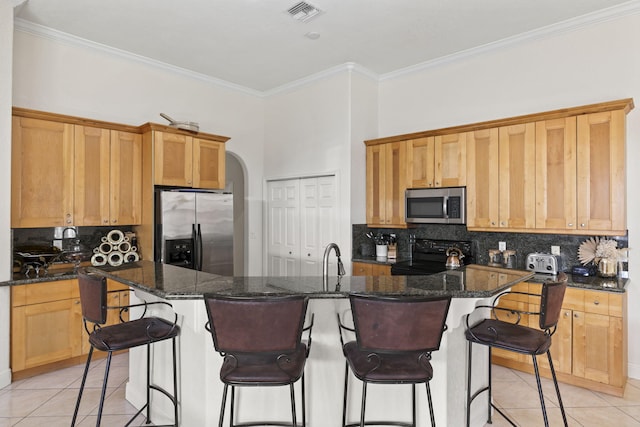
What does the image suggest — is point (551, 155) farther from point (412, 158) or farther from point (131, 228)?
point (131, 228)

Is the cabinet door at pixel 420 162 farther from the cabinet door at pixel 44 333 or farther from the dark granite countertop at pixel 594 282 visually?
the cabinet door at pixel 44 333

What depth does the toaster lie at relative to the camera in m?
3.75

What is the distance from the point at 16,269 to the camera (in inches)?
149

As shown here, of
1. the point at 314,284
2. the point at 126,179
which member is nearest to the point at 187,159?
the point at 126,179

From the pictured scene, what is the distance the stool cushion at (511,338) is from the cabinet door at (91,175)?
12.4ft

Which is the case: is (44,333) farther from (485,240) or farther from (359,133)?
(485,240)

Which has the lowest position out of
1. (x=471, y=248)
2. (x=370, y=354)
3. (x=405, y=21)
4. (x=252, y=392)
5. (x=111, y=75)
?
(x=252, y=392)

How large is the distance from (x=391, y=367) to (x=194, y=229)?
3.17 meters

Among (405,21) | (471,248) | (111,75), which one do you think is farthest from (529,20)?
(111,75)

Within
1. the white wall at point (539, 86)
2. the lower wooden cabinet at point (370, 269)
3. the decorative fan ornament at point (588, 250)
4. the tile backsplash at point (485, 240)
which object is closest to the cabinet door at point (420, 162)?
the white wall at point (539, 86)

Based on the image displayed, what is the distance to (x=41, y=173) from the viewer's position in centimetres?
377

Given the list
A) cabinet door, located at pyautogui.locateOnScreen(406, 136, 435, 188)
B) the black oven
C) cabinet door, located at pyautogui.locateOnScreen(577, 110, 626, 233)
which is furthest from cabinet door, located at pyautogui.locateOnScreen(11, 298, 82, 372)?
cabinet door, located at pyautogui.locateOnScreen(577, 110, 626, 233)

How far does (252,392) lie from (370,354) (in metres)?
0.81

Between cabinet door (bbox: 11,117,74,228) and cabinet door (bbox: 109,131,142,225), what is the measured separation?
1.34ft
